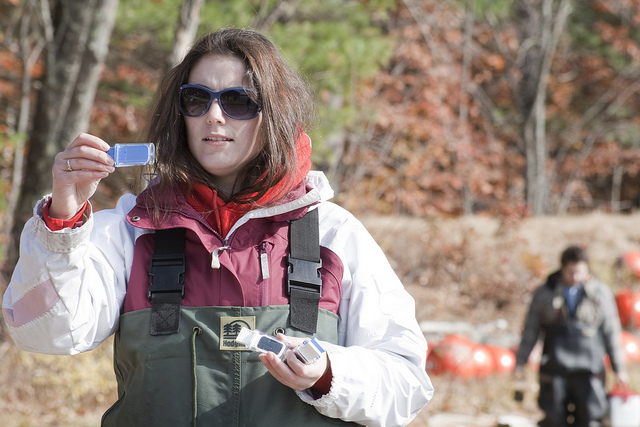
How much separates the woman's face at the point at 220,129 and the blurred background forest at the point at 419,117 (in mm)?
391

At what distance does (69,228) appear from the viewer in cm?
170

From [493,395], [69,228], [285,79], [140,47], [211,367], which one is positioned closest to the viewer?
[69,228]

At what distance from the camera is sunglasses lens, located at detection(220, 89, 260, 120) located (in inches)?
78.7

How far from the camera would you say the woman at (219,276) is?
1.75m

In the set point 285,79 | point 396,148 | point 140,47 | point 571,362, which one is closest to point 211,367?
point 285,79

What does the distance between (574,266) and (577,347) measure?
0.72 meters

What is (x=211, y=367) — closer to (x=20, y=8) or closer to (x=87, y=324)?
(x=87, y=324)

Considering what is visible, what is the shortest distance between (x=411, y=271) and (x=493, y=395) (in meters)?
4.32

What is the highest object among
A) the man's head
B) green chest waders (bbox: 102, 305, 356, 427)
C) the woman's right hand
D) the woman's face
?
the woman's face

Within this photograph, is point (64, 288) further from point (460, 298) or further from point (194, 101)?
point (460, 298)

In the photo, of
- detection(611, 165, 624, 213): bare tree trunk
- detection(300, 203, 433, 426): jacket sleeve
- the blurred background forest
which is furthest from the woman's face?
detection(611, 165, 624, 213): bare tree trunk

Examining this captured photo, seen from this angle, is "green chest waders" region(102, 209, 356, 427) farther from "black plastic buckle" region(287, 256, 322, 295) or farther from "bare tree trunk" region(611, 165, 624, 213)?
"bare tree trunk" region(611, 165, 624, 213)

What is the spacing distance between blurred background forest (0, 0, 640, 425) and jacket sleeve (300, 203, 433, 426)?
21.2 inches

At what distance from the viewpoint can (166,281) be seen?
1.84 meters
